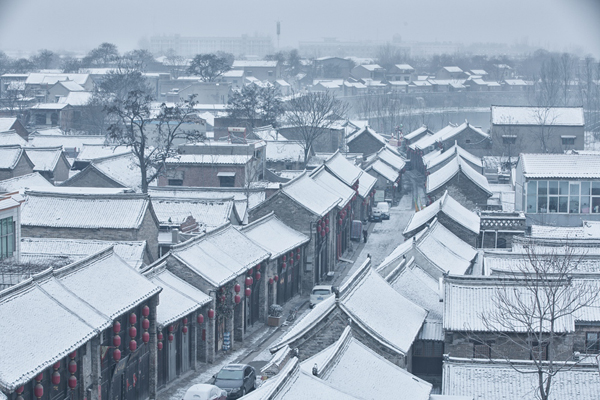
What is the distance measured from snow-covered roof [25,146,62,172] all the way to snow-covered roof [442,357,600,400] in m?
38.0

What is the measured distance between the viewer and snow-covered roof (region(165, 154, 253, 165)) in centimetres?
5319

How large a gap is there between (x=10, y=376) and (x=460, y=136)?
193ft

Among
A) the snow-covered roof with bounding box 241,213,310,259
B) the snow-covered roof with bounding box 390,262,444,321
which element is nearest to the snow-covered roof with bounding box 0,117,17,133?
the snow-covered roof with bounding box 241,213,310,259

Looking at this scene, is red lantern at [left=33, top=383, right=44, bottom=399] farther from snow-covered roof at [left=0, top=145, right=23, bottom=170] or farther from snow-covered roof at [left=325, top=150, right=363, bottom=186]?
snow-covered roof at [left=325, top=150, right=363, bottom=186]

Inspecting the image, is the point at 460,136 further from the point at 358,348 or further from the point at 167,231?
the point at 358,348

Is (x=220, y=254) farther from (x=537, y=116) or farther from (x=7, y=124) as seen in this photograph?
(x=537, y=116)

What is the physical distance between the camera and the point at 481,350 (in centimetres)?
2597

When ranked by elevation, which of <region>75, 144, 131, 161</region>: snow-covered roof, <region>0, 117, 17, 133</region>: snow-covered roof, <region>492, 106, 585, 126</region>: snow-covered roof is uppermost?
<region>492, 106, 585, 126</region>: snow-covered roof

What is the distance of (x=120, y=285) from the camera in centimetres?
2641

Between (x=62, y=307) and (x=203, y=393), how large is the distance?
464 cm

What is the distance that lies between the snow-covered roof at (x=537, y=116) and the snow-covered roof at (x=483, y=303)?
4633 centimetres

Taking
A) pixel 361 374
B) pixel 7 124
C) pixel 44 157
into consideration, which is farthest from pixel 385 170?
pixel 361 374

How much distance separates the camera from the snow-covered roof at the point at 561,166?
45.4 meters

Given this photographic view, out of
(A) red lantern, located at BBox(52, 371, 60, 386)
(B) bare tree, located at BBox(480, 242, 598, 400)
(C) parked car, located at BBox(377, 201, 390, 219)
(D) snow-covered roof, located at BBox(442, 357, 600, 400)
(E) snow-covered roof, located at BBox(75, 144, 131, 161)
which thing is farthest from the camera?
(E) snow-covered roof, located at BBox(75, 144, 131, 161)
